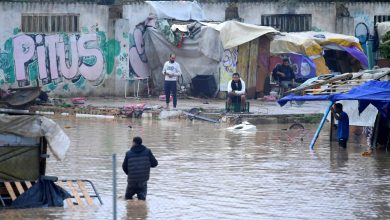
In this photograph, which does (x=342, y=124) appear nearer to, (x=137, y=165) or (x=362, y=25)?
(x=137, y=165)

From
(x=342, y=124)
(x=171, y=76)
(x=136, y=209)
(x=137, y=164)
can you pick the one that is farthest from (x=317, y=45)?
(x=136, y=209)

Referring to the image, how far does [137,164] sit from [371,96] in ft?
24.4

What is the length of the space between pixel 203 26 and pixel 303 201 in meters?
19.3

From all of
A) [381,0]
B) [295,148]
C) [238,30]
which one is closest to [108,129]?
[295,148]

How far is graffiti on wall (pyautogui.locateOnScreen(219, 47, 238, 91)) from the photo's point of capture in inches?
→ 1378

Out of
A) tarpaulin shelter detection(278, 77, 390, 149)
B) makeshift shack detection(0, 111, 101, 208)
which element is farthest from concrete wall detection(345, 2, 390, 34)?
makeshift shack detection(0, 111, 101, 208)

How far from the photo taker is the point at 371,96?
22.0 m

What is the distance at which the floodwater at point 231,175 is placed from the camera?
51.0ft

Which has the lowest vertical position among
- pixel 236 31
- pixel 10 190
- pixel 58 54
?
pixel 10 190

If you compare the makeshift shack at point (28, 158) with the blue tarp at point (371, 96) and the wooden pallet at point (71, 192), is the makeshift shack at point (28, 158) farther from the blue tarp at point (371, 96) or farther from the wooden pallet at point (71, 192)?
the blue tarp at point (371, 96)

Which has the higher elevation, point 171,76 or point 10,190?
point 171,76

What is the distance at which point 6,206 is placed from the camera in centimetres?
1557

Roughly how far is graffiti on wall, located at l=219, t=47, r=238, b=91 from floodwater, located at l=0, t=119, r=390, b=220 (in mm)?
6881

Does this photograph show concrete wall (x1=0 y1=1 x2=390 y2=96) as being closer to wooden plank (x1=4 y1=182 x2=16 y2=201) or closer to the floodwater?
the floodwater
